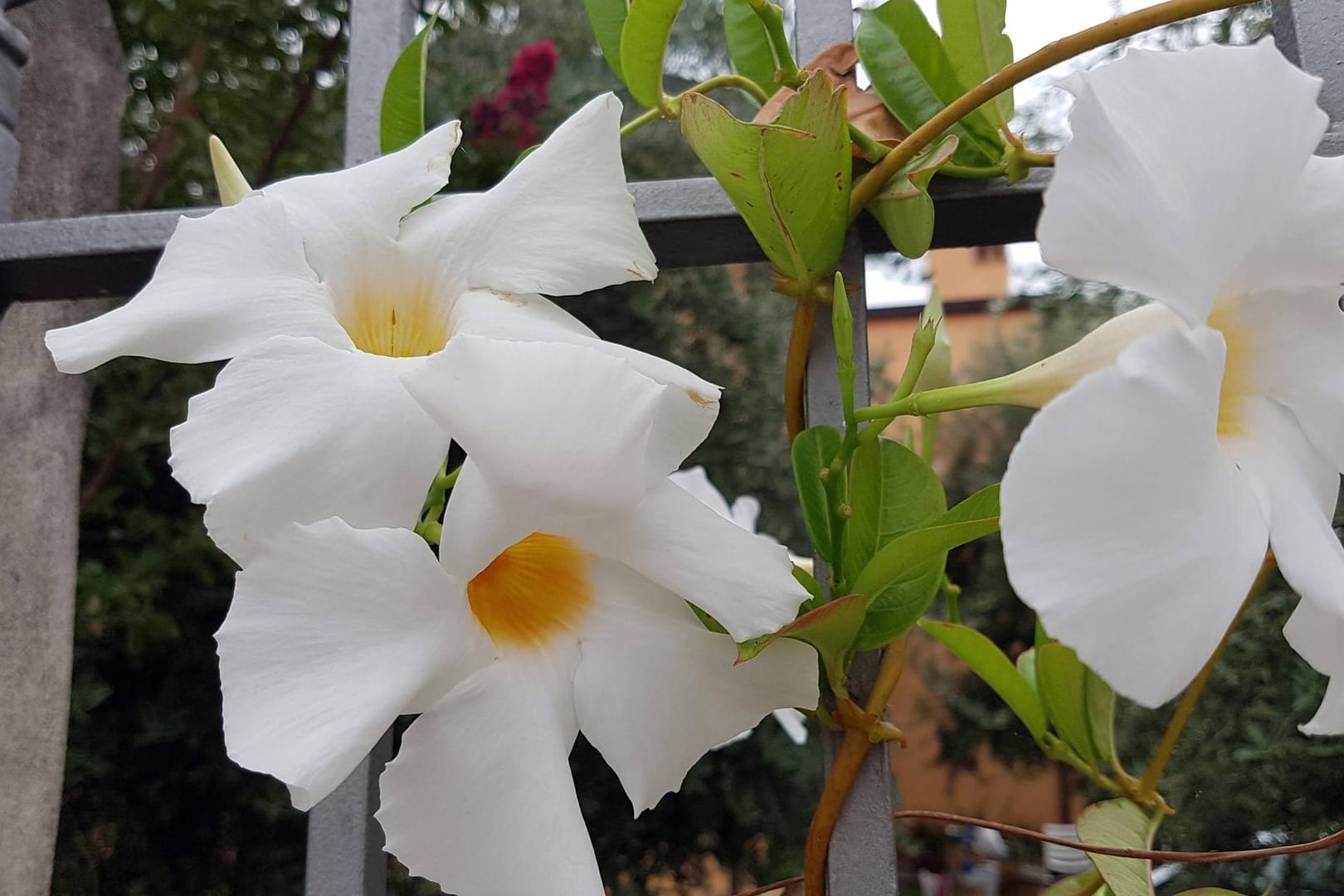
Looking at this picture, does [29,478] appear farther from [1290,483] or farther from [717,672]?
[1290,483]

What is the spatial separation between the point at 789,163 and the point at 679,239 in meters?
0.13

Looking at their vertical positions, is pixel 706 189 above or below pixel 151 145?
above

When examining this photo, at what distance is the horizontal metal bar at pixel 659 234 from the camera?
1.44ft

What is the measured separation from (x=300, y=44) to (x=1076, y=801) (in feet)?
10.1

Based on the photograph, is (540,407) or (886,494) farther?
(886,494)

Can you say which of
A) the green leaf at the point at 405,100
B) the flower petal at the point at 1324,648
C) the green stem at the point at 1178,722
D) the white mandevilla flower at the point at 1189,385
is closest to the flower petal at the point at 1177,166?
the white mandevilla flower at the point at 1189,385

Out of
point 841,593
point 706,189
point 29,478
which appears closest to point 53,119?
point 29,478

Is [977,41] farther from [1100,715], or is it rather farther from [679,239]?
[1100,715]

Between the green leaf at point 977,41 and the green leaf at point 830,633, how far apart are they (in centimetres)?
24

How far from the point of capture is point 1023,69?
36 centimetres

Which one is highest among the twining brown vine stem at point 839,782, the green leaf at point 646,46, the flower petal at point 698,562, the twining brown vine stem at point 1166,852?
the green leaf at point 646,46

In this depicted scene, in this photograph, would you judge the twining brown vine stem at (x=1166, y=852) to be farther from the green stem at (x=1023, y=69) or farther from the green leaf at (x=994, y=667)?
the green stem at (x=1023, y=69)

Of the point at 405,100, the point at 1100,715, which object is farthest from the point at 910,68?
the point at 1100,715

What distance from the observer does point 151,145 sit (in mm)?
1627
